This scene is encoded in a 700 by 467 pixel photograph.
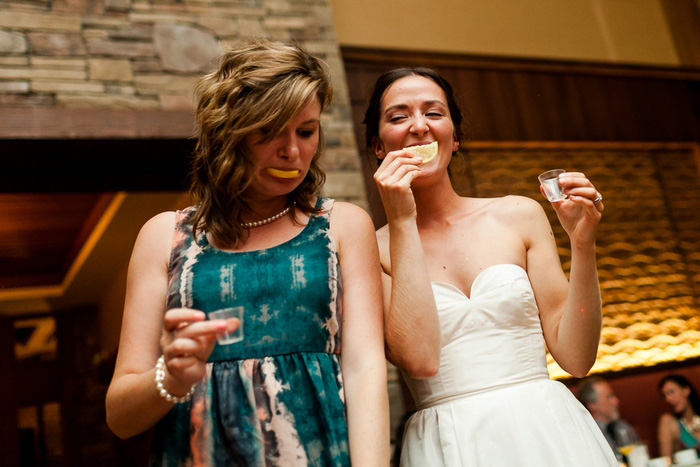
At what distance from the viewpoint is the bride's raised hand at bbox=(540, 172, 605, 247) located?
1.73 m

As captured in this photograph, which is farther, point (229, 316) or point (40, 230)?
point (40, 230)

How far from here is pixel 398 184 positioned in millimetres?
1793

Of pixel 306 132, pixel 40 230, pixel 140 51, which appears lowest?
pixel 306 132

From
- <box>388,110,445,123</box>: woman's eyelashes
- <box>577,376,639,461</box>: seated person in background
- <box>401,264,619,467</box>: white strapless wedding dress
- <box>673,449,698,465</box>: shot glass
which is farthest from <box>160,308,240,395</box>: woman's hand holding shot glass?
<box>673,449,698,465</box>: shot glass

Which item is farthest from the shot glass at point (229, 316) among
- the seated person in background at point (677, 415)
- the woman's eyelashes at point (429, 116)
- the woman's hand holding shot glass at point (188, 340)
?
the seated person in background at point (677, 415)

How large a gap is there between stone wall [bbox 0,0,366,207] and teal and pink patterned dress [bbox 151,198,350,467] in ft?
7.37

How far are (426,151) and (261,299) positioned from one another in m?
0.76

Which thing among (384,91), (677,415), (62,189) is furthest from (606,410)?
(62,189)

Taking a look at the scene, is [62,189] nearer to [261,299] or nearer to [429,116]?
[429,116]

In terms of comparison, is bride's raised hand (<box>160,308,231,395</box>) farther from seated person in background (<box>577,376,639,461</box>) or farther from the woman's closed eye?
seated person in background (<box>577,376,639,461</box>)

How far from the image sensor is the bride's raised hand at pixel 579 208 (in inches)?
68.1

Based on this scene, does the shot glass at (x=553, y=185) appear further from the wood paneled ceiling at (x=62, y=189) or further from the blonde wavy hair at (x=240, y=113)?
the wood paneled ceiling at (x=62, y=189)

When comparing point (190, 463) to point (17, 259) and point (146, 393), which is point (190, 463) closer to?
point (146, 393)

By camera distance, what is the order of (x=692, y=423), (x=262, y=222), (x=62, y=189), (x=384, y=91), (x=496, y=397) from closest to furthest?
(x=262, y=222), (x=496, y=397), (x=384, y=91), (x=62, y=189), (x=692, y=423)
